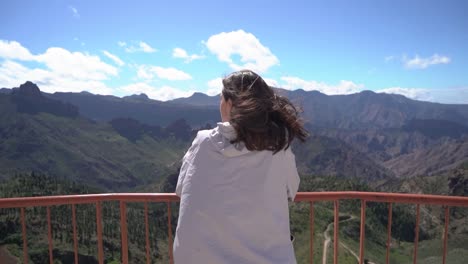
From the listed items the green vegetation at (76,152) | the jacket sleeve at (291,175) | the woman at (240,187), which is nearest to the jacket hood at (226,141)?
the woman at (240,187)

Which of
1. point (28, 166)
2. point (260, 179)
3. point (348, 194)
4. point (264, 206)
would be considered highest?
point (260, 179)

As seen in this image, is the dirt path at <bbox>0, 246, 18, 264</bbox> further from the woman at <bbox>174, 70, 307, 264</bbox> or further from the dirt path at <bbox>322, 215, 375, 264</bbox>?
the dirt path at <bbox>322, 215, 375, 264</bbox>

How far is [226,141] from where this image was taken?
1.66 m

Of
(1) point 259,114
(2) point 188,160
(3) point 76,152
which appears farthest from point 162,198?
(3) point 76,152

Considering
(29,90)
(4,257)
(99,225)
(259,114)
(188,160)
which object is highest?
(29,90)

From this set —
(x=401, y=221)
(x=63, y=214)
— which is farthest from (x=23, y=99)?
(x=401, y=221)

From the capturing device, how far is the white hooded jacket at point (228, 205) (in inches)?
63.8

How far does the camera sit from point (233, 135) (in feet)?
5.45

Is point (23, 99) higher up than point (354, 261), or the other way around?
point (23, 99)

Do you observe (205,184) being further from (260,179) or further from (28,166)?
(28,166)

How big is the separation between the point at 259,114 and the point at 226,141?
0.18 m

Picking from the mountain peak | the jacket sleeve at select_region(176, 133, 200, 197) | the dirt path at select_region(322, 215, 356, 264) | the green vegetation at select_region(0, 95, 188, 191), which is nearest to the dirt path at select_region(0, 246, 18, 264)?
the jacket sleeve at select_region(176, 133, 200, 197)

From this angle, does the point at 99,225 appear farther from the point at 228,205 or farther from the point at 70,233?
the point at 70,233

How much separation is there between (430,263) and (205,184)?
29098 mm
